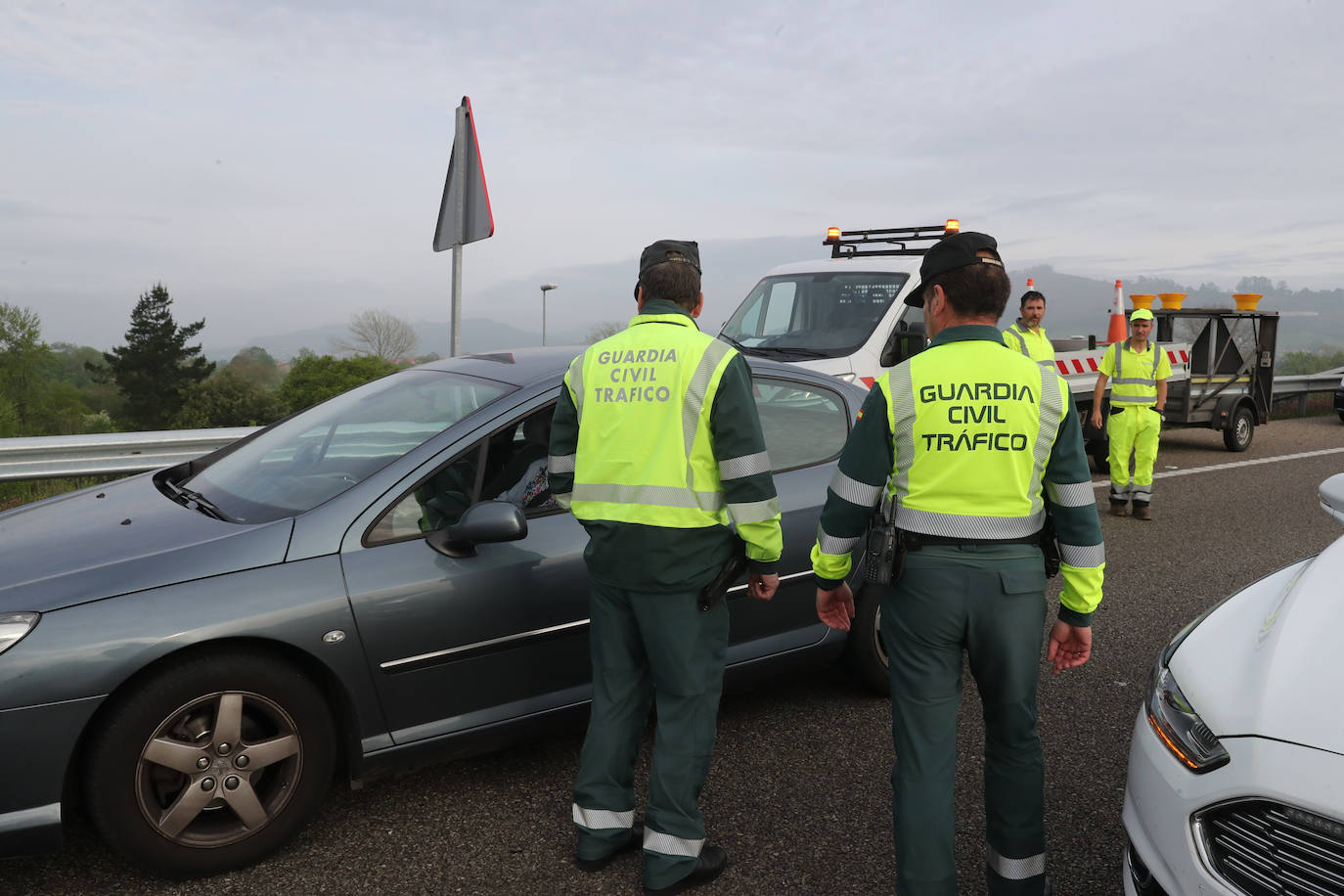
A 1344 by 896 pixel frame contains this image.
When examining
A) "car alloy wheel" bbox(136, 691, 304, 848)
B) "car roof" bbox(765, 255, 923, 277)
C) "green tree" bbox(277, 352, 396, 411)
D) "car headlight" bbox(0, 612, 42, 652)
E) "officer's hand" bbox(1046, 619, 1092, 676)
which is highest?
"car roof" bbox(765, 255, 923, 277)

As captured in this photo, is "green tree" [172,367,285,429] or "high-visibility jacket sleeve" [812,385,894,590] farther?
"green tree" [172,367,285,429]

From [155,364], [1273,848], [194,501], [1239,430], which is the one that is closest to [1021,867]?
[1273,848]

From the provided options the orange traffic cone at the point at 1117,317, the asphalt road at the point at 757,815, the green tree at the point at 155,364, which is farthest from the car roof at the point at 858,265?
the green tree at the point at 155,364

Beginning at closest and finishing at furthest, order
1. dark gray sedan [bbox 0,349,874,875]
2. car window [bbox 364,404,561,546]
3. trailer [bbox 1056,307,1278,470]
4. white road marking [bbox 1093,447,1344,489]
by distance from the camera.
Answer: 1. dark gray sedan [bbox 0,349,874,875]
2. car window [bbox 364,404,561,546]
3. white road marking [bbox 1093,447,1344,489]
4. trailer [bbox 1056,307,1278,470]

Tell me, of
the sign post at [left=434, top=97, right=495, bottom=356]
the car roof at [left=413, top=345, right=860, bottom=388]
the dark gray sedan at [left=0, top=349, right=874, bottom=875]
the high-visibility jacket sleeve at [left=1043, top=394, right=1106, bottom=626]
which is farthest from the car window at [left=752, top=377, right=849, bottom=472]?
the sign post at [left=434, top=97, right=495, bottom=356]

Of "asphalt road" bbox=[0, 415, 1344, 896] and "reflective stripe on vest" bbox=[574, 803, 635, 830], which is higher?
"reflective stripe on vest" bbox=[574, 803, 635, 830]

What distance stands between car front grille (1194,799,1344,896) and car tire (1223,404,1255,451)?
37.7ft

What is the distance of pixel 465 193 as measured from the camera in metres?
6.31

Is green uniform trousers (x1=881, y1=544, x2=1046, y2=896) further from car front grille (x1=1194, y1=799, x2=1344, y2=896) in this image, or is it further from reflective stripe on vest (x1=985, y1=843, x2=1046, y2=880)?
car front grille (x1=1194, y1=799, x2=1344, y2=896)

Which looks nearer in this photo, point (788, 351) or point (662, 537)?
point (662, 537)

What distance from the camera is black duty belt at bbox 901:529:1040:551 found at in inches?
94.5

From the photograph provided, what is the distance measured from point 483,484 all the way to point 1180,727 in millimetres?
2128

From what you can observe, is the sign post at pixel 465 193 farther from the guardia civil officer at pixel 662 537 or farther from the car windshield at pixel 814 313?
the guardia civil officer at pixel 662 537

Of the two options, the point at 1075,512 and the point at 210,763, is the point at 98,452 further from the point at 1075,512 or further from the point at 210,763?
the point at 1075,512
